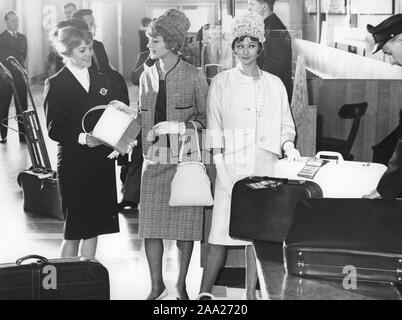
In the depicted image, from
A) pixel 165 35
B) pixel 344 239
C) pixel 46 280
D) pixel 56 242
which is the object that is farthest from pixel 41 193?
pixel 344 239

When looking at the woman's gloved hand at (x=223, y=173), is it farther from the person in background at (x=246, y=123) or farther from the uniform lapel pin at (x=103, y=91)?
the uniform lapel pin at (x=103, y=91)

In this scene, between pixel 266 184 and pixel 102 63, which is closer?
pixel 266 184

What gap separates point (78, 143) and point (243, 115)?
831 millimetres

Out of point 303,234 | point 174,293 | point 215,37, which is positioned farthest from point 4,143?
point 303,234

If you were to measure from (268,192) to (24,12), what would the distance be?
122 inches

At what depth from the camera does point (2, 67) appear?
5996 millimetres

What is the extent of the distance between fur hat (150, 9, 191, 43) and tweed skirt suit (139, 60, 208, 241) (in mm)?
141

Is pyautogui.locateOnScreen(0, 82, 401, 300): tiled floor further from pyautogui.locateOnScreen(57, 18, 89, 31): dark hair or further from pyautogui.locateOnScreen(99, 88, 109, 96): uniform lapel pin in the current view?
pyautogui.locateOnScreen(57, 18, 89, 31): dark hair

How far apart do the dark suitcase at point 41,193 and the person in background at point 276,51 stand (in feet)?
5.89

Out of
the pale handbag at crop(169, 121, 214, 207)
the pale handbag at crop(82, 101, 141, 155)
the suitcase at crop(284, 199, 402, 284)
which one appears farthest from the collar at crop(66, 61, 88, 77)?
the suitcase at crop(284, 199, 402, 284)

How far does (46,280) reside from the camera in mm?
3418

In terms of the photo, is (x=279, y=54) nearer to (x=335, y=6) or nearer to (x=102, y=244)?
(x=335, y=6)

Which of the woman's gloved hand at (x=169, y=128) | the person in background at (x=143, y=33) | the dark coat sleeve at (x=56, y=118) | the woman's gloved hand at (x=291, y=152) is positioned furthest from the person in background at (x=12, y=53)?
the woman's gloved hand at (x=291, y=152)

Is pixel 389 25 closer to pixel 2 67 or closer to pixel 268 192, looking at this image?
pixel 268 192
